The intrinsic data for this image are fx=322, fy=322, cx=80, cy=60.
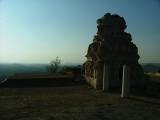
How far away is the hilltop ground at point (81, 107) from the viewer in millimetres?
15469

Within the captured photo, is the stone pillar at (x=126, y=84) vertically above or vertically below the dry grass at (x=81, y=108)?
above

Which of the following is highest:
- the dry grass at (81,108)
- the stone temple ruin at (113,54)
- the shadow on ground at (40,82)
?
the stone temple ruin at (113,54)

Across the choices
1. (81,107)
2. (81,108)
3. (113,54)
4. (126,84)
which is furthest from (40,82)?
(81,108)

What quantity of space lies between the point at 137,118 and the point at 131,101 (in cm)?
517

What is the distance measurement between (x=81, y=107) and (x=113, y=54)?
36.7 ft

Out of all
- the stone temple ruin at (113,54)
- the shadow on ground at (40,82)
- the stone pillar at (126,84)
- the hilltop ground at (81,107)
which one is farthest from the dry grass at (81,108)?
the shadow on ground at (40,82)

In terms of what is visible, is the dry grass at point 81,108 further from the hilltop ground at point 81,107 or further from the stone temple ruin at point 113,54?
the stone temple ruin at point 113,54

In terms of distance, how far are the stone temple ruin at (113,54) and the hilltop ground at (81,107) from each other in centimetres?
327

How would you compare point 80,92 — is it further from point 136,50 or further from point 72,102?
point 136,50

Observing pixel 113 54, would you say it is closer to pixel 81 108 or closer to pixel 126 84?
pixel 126 84

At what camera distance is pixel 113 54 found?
28.4 metres

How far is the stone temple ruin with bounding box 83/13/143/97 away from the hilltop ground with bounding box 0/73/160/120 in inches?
129

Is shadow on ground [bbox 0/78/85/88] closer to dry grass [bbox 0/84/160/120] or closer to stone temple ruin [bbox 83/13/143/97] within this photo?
stone temple ruin [bbox 83/13/143/97]

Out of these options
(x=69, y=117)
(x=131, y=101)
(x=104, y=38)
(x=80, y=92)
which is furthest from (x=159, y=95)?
(x=69, y=117)
